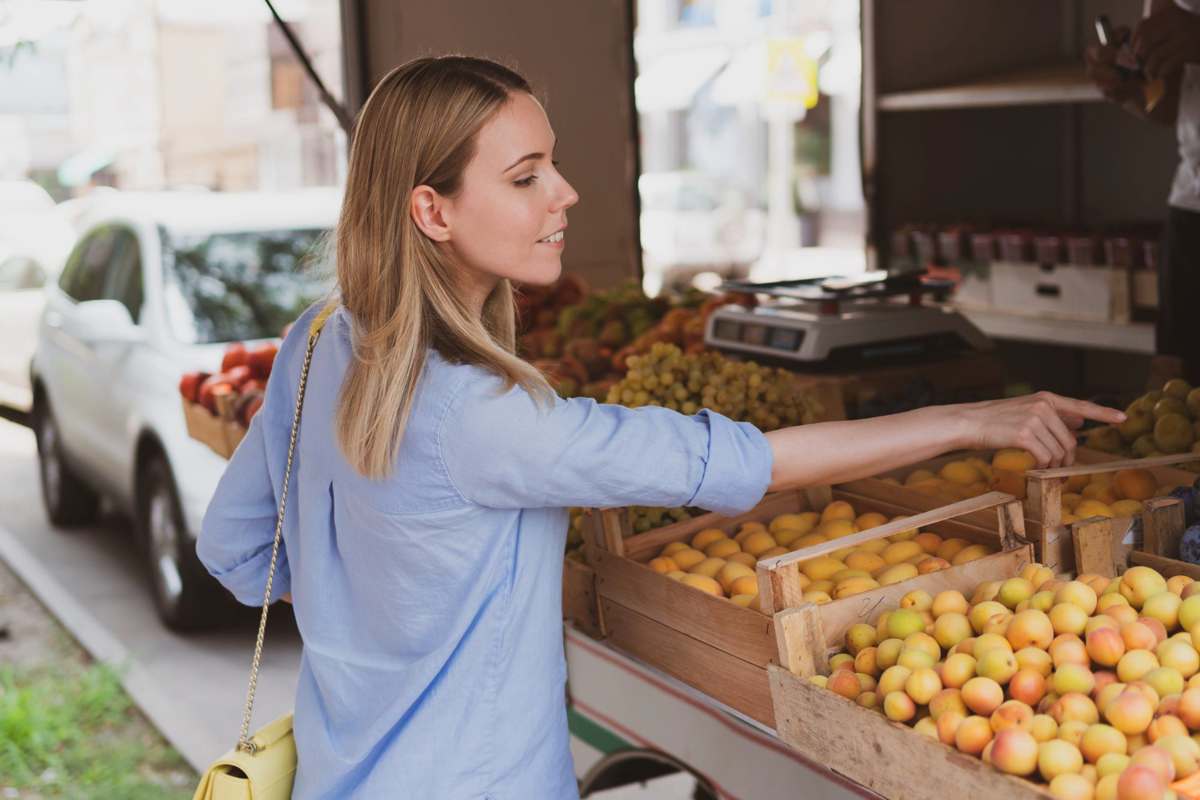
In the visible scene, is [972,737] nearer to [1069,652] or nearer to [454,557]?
[1069,652]

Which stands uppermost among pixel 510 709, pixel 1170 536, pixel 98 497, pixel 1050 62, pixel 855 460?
pixel 1050 62

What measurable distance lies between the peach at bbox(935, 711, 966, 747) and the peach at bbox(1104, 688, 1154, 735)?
166 mm

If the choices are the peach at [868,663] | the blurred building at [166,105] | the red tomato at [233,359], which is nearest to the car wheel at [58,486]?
the red tomato at [233,359]

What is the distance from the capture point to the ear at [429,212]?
5.84 ft

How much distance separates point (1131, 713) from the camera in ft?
5.05

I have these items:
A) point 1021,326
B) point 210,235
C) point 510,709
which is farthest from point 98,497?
point 510,709

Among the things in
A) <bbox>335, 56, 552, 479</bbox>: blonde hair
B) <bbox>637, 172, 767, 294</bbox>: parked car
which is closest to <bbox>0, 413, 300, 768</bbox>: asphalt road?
<bbox>335, 56, 552, 479</bbox>: blonde hair

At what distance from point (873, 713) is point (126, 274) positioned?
5.31 metres

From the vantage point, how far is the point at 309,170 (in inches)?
550

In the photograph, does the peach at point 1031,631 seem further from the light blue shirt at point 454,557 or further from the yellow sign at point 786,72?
the yellow sign at point 786,72

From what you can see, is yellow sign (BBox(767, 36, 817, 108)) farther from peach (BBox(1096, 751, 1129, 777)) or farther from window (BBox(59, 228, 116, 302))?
peach (BBox(1096, 751, 1129, 777))

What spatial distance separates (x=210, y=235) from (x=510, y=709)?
4815 mm

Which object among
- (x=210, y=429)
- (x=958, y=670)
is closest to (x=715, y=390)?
(x=958, y=670)

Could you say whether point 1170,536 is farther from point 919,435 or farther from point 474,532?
point 474,532
